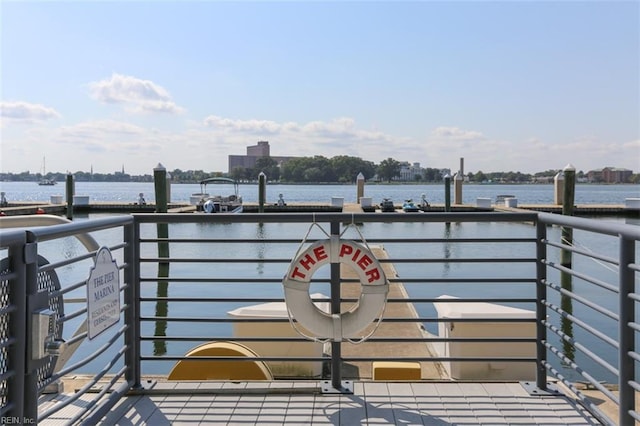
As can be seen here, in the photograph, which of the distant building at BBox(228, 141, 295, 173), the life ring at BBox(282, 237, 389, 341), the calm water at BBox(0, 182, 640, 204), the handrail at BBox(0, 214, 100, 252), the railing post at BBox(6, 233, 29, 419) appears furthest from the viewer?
the distant building at BBox(228, 141, 295, 173)

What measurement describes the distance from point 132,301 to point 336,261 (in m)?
1.05

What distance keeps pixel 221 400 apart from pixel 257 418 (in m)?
0.29

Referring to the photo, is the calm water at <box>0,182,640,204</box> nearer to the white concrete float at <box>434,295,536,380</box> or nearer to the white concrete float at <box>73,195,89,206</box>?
the white concrete float at <box>73,195,89,206</box>

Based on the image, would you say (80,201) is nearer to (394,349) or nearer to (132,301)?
(394,349)

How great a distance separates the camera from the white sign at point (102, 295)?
2.24 meters

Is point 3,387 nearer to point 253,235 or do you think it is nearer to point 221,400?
point 221,400

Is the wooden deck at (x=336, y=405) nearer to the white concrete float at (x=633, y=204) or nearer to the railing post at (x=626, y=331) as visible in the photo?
the railing post at (x=626, y=331)

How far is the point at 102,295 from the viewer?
2.35 metres

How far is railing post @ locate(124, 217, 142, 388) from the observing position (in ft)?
9.27

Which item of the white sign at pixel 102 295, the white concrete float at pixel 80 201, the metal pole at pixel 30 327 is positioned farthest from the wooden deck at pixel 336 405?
the white concrete float at pixel 80 201

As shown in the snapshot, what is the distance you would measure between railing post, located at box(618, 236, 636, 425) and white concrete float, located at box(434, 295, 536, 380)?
1328 mm

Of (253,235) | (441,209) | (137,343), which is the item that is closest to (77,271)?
(253,235)

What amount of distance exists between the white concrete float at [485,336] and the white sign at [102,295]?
201 centimetres

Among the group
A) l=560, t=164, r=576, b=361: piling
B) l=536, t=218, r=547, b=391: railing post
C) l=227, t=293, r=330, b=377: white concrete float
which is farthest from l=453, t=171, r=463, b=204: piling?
l=536, t=218, r=547, b=391: railing post
